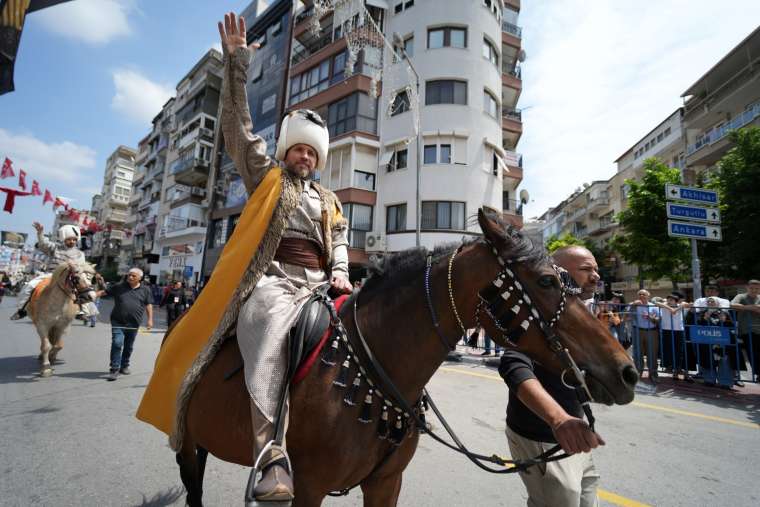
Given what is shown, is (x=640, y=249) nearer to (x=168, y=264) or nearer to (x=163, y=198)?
(x=168, y=264)

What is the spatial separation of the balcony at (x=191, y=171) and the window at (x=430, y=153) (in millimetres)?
24913


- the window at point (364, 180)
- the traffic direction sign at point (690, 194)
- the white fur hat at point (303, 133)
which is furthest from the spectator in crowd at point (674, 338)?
the window at point (364, 180)

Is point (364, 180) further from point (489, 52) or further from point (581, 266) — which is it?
point (581, 266)

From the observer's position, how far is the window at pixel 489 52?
22094 mm

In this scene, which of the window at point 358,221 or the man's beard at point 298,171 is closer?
the man's beard at point 298,171

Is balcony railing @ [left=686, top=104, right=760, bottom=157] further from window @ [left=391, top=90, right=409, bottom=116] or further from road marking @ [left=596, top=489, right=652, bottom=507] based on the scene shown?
road marking @ [left=596, top=489, right=652, bottom=507]

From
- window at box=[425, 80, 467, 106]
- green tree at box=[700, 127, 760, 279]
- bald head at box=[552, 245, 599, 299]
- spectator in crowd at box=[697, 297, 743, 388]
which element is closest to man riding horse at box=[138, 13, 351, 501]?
bald head at box=[552, 245, 599, 299]

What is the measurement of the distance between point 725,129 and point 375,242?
24.0 metres

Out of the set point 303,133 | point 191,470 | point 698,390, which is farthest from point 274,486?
point 698,390

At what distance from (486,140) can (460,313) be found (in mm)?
20951

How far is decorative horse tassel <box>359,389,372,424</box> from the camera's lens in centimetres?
177

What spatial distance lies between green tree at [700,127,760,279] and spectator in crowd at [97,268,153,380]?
20.3m

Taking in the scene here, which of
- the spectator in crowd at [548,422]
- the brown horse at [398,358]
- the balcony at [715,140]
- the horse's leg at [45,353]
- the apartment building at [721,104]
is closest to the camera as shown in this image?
the brown horse at [398,358]

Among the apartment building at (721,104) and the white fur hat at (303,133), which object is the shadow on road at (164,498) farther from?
the apartment building at (721,104)
